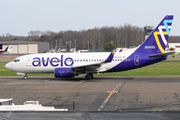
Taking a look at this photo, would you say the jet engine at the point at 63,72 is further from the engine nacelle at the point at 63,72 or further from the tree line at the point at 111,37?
the tree line at the point at 111,37

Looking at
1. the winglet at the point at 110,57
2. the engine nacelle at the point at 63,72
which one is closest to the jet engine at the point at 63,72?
the engine nacelle at the point at 63,72

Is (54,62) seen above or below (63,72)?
above

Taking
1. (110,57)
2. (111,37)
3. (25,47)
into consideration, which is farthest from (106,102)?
(111,37)

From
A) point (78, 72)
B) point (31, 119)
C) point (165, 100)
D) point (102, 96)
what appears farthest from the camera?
point (78, 72)

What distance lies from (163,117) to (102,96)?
414 inches

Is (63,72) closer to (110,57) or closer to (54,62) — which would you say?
(54,62)

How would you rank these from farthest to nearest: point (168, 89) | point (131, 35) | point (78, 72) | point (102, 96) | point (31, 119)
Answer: point (131, 35) < point (78, 72) < point (168, 89) < point (102, 96) < point (31, 119)

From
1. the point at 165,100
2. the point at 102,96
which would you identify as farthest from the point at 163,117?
the point at 102,96

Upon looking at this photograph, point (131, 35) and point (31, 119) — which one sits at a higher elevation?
point (131, 35)

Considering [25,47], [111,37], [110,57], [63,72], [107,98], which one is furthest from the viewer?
[111,37]

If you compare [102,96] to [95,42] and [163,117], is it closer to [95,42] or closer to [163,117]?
[163,117]

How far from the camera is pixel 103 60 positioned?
3122cm

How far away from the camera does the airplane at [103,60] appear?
101 ft

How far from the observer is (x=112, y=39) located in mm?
180250
